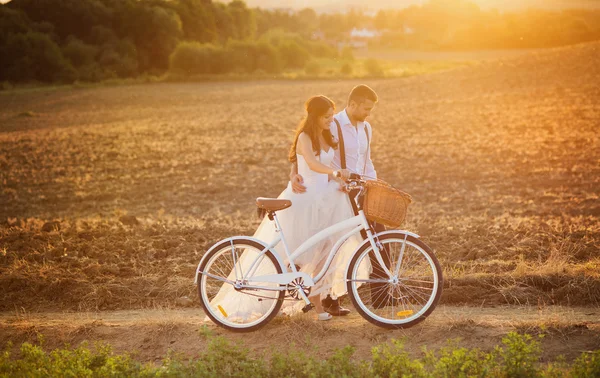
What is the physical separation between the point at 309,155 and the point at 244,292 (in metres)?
1.37

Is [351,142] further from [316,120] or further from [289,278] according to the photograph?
[289,278]

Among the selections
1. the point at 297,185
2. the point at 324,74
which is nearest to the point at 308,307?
the point at 297,185

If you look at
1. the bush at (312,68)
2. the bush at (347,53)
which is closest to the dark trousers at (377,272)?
the bush at (312,68)

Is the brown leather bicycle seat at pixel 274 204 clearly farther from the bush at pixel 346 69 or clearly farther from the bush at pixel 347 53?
the bush at pixel 347 53

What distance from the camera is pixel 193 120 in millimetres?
30688

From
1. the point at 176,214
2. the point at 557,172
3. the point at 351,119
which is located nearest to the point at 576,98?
the point at 557,172

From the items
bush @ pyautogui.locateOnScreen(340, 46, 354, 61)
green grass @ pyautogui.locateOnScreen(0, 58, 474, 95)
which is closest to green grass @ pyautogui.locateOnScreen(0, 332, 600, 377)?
green grass @ pyautogui.locateOnScreen(0, 58, 474, 95)

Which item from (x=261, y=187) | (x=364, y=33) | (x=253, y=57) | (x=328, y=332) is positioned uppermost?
(x=364, y=33)

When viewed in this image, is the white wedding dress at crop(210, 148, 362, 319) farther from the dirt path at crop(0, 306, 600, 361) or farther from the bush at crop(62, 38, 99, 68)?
the bush at crop(62, 38, 99, 68)

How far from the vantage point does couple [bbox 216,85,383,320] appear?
530 centimetres

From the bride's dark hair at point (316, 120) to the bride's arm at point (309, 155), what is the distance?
0.06 metres

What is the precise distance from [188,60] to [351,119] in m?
61.0

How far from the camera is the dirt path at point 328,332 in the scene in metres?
4.96

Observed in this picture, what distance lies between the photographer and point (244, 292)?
17.5 feet
